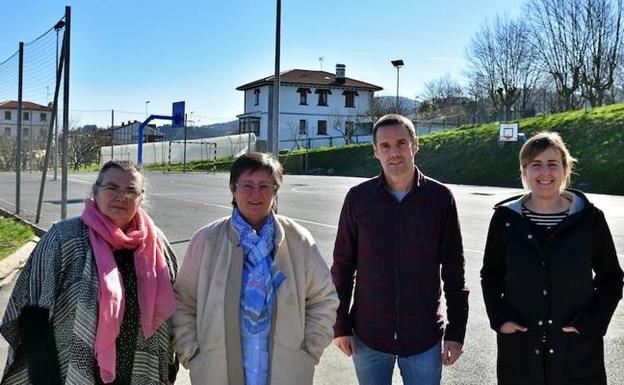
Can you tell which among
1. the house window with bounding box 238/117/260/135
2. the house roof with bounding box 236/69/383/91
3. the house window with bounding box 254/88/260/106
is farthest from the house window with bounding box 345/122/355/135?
the house window with bounding box 254/88/260/106

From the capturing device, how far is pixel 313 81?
65.8 metres

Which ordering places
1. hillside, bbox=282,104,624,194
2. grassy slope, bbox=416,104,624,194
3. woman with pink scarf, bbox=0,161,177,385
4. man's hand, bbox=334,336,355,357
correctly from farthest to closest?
hillside, bbox=282,104,624,194
grassy slope, bbox=416,104,624,194
man's hand, bbox=334,336,355,357
woman with pink scarf, bbox=0,161,177,385

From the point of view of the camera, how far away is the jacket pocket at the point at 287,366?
271cm

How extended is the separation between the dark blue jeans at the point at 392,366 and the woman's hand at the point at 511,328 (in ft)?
1.02

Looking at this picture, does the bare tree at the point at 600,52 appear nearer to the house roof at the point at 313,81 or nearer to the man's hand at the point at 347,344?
the house roof at the point at 313,81

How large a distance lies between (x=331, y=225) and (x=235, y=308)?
11.2m

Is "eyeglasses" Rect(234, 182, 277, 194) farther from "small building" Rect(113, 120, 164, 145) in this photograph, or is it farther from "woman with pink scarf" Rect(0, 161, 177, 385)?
"small building" Rect(113, 120, 164, 145)

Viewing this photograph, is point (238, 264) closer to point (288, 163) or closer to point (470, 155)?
point (470, 155)

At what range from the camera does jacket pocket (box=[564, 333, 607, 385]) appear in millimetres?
2863

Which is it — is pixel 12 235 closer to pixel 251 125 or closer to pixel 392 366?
pixel 392 366

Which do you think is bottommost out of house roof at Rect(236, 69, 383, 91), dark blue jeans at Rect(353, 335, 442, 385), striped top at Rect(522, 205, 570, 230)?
dark blue jeans at Rect(353, 335, 442, 385)

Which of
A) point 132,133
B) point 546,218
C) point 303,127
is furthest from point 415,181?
point 132,133

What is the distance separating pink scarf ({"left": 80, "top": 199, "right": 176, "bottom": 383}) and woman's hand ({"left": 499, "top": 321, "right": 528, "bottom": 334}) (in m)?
1.52

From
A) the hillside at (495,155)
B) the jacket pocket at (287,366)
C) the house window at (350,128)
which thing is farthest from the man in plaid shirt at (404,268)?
the house window at (350,128)
